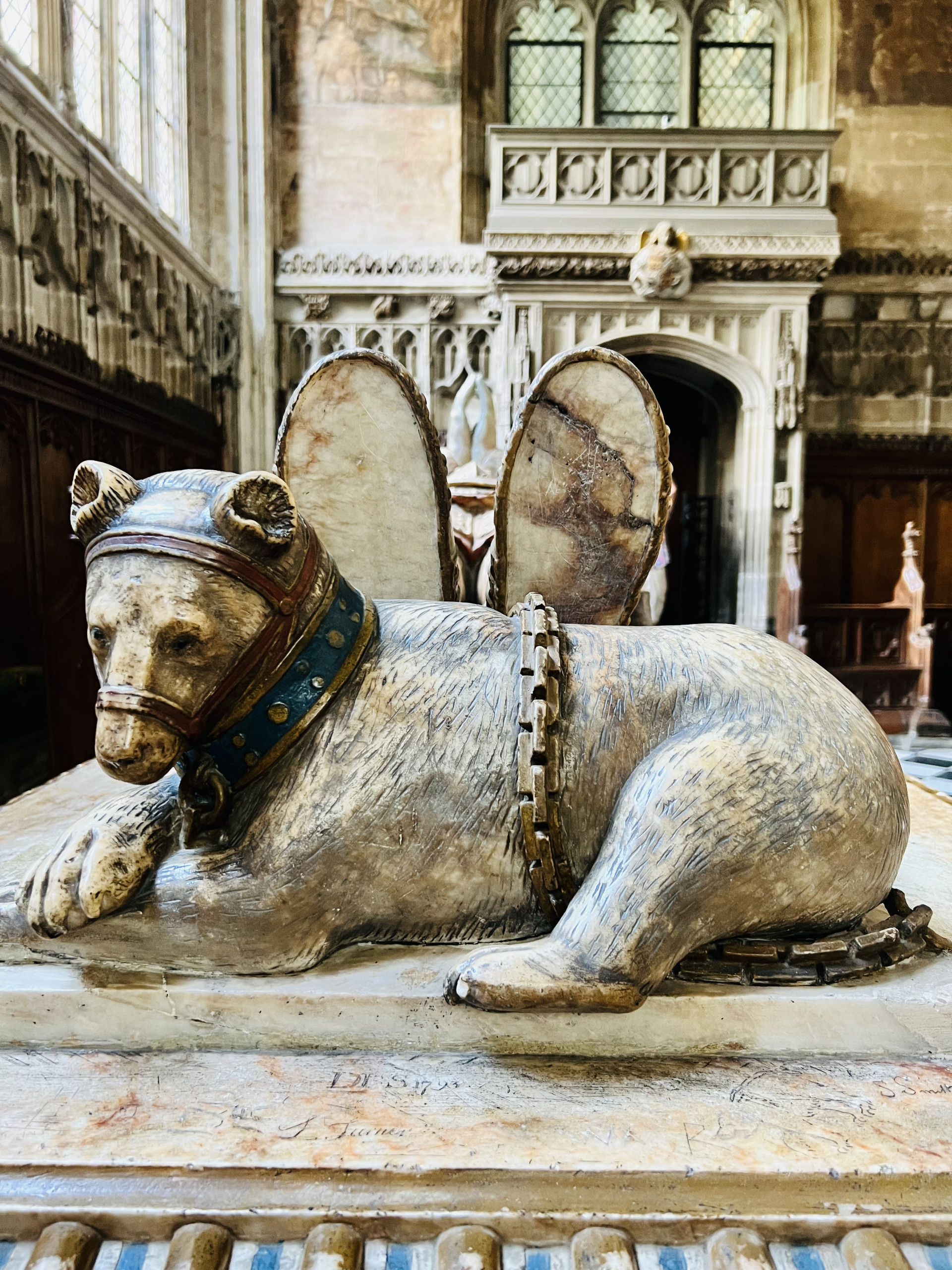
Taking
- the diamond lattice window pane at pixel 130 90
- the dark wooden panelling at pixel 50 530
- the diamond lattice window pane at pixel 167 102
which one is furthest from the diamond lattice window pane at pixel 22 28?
the diamond lattice window pane at pixel 167 102

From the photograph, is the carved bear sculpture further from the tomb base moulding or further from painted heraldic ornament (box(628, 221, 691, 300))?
Result: painted heraldic ornament (box(628, 221, 691, 300))

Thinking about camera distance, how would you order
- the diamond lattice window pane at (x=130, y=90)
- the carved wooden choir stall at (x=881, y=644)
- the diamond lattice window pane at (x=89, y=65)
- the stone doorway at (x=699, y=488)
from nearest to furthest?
1. the diamond lattice window pane at (x=89, y=65)
2. the diamond lattice window pane at (x=130, y=90)
3. the carved wooden choir stall at (x=881, y=644)
4. the stone doorway at (x=699, y=488)

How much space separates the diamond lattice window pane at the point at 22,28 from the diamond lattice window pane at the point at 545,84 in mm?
5640

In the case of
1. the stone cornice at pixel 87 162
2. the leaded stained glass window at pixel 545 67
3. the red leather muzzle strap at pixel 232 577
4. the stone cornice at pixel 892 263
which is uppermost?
the leaded stained glass window at pixel 545 67

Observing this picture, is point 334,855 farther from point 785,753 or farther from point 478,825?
point 785,753

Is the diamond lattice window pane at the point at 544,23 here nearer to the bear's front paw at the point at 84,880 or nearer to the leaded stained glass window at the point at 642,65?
the leaded stained glass window at the point at 642,65

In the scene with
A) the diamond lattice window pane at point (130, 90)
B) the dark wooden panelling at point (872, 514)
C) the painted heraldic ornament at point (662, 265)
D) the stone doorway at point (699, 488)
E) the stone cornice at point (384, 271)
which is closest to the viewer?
the diamond lattice window pane at point (130, 90)

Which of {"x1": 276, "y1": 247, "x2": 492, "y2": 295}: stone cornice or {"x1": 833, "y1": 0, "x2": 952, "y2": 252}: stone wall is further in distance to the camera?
{"x1": 833, "y1": 0, "x2": 952, "y2": 252}: stone wall

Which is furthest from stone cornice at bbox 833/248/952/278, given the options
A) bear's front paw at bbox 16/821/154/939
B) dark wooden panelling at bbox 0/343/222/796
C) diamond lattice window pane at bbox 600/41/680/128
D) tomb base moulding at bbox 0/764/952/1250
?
bear's front paw at bbox 16/821/154/939

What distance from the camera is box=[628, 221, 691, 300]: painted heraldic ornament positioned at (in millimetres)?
7141

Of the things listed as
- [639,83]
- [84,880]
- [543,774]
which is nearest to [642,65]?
[639,83]

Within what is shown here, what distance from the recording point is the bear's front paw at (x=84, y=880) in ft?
4.09

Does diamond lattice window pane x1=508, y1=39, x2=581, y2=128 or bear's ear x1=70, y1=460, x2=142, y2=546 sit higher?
diamond lattice window pane x1=508, y1=39, x2=581, y2=128

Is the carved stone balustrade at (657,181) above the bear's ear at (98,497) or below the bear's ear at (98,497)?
above
